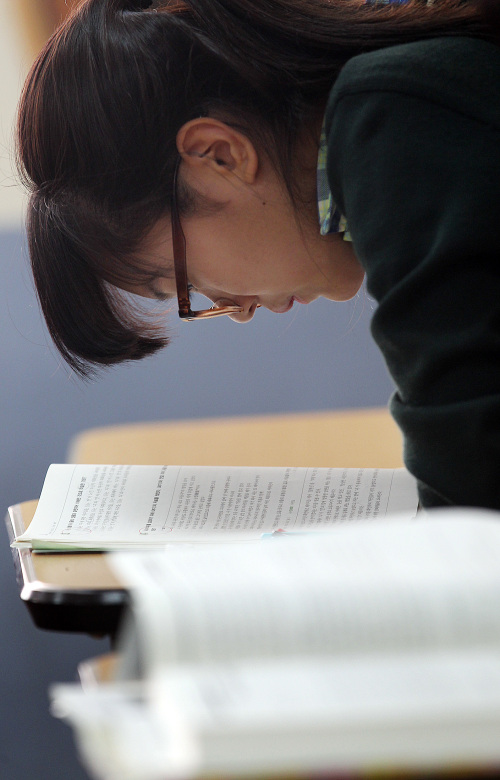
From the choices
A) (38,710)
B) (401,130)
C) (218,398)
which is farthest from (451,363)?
(38,710)

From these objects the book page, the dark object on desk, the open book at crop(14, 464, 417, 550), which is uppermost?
the book page

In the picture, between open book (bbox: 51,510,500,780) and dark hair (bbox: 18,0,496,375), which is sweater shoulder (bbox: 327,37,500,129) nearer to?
dark hair (bbox: 18,0,496,375)

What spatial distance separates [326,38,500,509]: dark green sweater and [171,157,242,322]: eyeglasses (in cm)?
18

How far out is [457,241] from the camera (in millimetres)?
588

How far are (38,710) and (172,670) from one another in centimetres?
124

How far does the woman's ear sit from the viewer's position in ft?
2.43

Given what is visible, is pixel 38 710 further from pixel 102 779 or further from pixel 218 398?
pixel 102 779

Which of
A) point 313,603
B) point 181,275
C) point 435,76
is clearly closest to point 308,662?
point 313,603

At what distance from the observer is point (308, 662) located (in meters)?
0.26

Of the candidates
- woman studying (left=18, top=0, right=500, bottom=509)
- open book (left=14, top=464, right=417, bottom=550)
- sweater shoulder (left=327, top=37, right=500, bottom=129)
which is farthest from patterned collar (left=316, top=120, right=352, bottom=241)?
open book (left=14, top=464, right=417, bottom=550)

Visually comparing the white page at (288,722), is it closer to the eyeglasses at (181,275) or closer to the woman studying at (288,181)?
the woman studying at (288,181)

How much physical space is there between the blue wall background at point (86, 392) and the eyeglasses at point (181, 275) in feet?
1.34

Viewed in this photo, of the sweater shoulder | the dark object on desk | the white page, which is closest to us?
the white page

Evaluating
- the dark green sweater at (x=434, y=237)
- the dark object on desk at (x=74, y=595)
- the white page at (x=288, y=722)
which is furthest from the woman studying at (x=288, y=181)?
the white page at (x=288, y=722)
